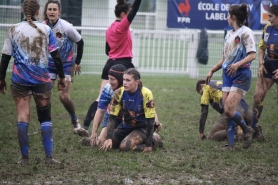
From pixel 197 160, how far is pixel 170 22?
8.25 meters

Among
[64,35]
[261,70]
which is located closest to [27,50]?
[64,35]

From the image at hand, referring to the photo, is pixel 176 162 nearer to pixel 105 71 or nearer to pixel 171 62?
pixel 105 71

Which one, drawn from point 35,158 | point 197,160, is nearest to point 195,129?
point 197,160

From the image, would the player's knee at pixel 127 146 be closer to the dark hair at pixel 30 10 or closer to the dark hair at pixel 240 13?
the dark hair at pixel 30 10

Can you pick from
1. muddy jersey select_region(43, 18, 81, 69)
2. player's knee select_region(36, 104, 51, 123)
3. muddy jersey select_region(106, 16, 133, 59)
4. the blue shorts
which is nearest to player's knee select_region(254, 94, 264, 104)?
the blue shorts

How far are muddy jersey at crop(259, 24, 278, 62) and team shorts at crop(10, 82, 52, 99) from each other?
3460 millimetres

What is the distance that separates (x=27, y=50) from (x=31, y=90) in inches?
18.1

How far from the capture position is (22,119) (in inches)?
243

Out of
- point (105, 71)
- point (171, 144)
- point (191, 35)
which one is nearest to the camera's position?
point (171, 144)

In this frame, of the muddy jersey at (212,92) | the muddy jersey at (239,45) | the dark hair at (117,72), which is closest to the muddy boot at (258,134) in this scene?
the muddy jersey at (212,92)

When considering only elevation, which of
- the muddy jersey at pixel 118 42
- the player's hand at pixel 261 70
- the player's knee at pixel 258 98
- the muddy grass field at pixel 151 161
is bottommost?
the muddy grass field at pixel 151 161

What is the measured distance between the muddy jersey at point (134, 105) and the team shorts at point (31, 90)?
1.12 m

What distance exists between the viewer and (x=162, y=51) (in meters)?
16.0

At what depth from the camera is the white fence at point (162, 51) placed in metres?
15.1
